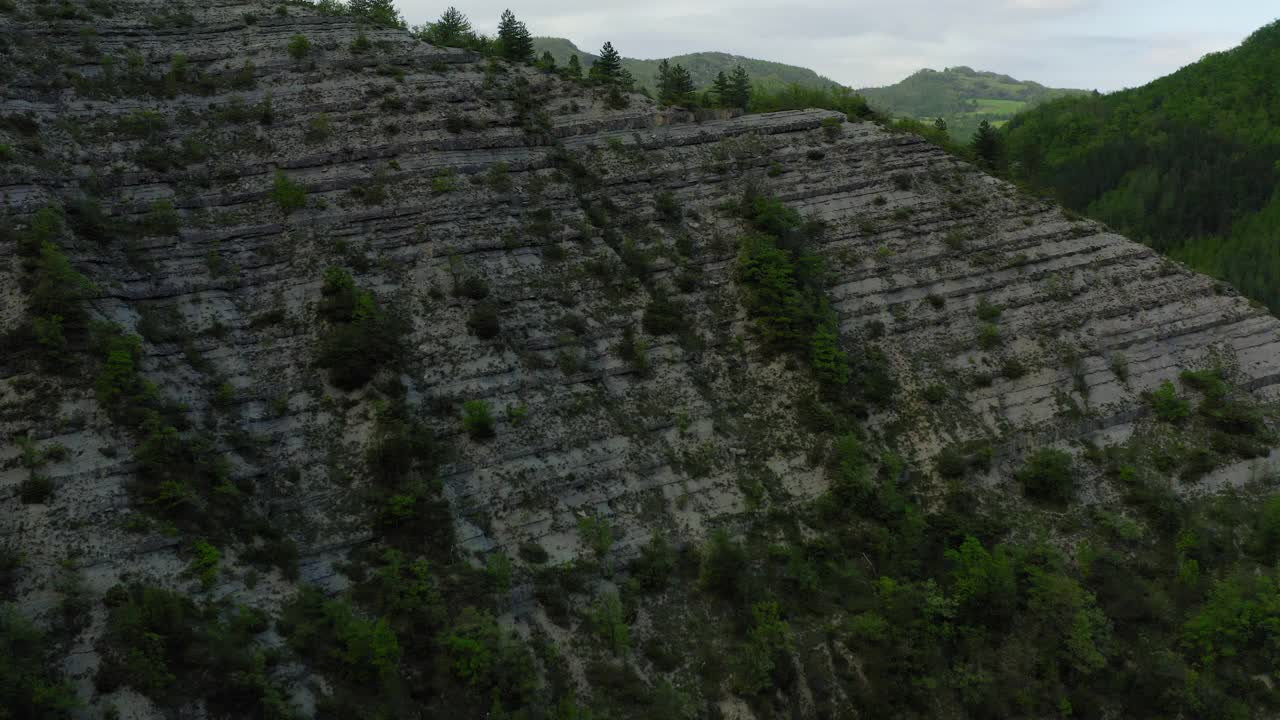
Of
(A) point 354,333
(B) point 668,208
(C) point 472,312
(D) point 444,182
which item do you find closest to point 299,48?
(D) point 444,182

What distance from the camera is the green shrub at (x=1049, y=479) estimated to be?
3234cm

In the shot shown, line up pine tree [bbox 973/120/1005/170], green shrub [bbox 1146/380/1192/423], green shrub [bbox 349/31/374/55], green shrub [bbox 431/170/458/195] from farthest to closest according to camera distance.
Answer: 1. pine tree [bbox 973/120/1005/170]
2. green shrub [bbox 349/31/374/55]
3. green shrub [bbox 431/170/458/195]
4. green shrub [bbox 1146/380/1192/423]

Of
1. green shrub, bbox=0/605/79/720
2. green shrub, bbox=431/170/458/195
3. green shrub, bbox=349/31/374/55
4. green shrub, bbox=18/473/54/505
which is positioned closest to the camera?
green shrub, bbox=0/605/79/720

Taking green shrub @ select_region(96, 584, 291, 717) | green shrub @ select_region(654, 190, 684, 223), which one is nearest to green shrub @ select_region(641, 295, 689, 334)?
green shrub @ select_region(654, 190, 684, 223)

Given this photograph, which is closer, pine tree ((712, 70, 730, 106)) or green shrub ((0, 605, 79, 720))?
green shrub ((0, 605, 79, 720))

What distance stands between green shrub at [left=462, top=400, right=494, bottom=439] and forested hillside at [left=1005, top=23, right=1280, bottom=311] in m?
47.7

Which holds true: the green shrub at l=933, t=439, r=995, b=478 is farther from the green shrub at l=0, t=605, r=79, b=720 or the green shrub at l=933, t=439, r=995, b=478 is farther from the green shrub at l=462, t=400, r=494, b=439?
the green shrub at l=0, t=605, r=79, b=720

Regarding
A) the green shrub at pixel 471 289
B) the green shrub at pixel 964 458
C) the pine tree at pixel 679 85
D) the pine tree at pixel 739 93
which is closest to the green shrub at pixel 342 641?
the green shrub at pixel 471 289

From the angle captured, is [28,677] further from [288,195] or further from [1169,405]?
[1169,405]

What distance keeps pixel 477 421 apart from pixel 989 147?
3166cm

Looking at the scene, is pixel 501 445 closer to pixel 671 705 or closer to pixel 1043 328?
pixel 671 705

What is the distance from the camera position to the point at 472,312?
3156cm

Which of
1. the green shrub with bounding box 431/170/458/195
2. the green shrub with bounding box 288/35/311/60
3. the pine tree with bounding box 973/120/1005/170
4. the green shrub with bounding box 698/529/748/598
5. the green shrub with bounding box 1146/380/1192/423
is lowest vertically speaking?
the green shrub with bounding box 698/529/748/598

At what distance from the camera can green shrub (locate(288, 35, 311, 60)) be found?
38344 mm
